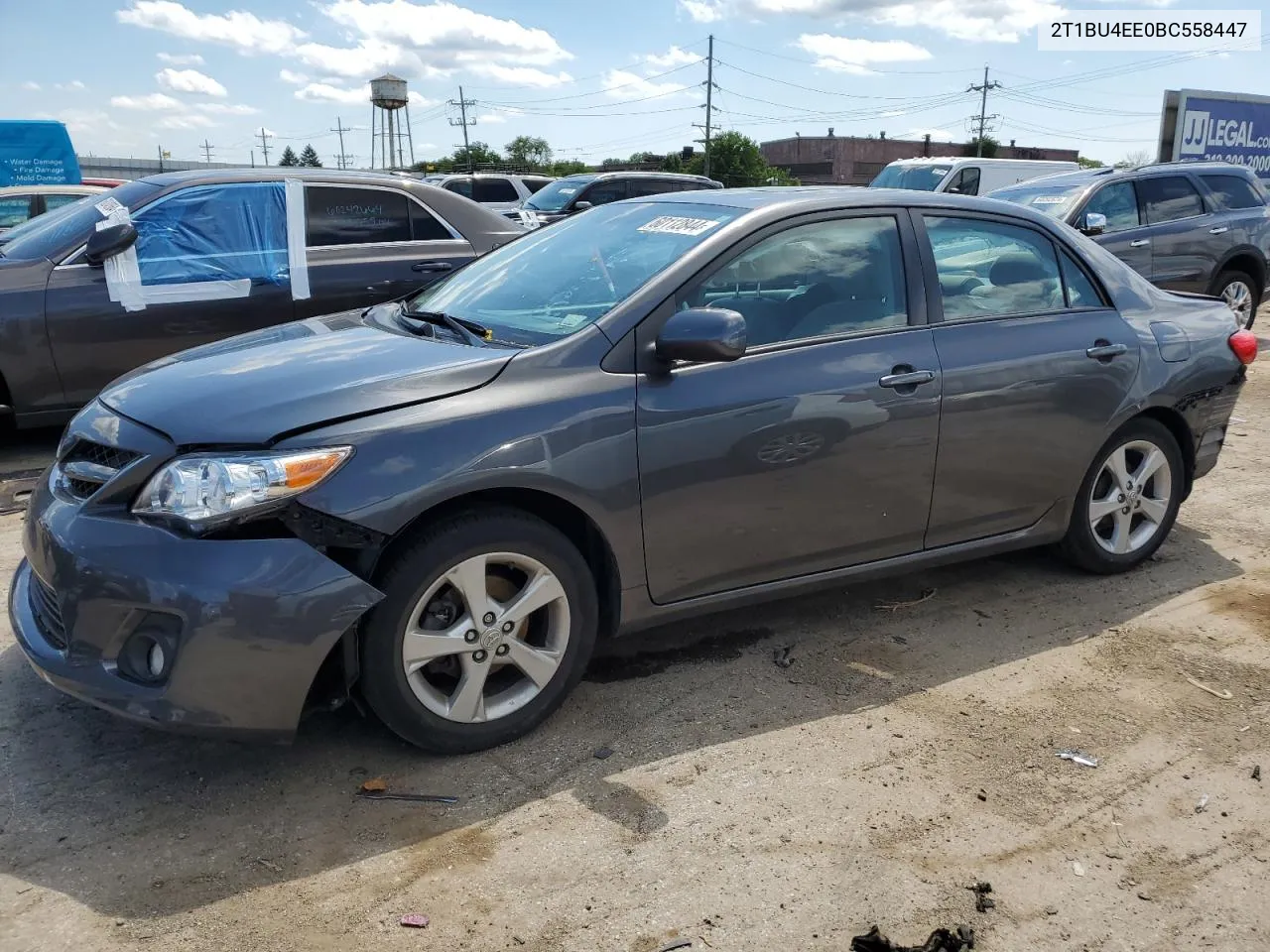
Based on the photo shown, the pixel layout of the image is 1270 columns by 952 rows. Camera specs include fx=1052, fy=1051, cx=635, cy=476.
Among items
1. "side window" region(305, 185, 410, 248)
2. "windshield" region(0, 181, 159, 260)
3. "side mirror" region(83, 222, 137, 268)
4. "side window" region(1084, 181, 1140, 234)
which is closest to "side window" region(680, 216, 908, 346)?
"side window" region(305, 185, 410, 248)

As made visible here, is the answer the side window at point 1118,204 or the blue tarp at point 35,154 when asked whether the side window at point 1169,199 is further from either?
the blue tarp at point 35,154

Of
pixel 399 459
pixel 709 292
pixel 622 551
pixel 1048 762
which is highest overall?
pixel 709 292

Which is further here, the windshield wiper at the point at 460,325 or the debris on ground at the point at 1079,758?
the windshield wiper at the point at 460,325

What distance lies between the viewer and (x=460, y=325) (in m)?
3.65

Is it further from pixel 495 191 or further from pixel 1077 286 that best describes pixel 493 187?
pixel 1077 286

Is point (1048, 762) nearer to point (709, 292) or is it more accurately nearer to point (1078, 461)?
point (1078, 461)

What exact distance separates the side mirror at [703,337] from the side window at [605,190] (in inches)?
550

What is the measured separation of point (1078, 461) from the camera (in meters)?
4.38

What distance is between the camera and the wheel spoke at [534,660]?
318 cm

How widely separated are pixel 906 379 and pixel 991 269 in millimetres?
807

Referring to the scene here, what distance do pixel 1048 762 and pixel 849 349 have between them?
1523mm

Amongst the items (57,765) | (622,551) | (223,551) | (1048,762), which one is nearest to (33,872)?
(57,765)

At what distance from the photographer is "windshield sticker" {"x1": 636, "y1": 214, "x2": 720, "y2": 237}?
12.1 ft

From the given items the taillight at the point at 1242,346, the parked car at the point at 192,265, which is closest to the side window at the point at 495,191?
the parked car at the point at 192,265
